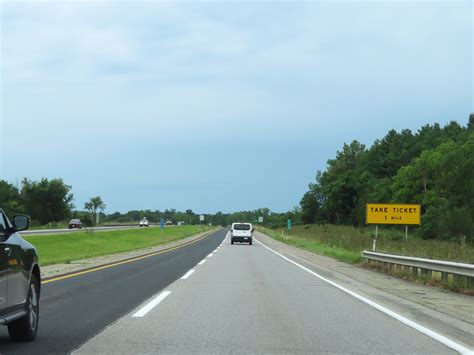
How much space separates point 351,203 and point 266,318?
13678cm

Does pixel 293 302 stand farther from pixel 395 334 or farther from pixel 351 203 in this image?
pixel 351 203

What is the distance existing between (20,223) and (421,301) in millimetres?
8817

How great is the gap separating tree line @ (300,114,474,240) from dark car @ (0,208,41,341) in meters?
51.6

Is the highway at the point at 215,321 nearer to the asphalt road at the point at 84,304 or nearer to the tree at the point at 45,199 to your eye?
the asphalt road at the point at 84,304

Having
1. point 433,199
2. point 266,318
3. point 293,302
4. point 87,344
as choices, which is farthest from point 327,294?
point 433,199

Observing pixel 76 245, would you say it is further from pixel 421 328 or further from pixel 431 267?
pixel 421 328

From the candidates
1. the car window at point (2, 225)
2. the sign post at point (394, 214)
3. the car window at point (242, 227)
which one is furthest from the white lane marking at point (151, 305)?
the car window at point (242, 227)

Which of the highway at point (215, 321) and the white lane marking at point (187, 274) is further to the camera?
the white lane marking at point (187, 274)

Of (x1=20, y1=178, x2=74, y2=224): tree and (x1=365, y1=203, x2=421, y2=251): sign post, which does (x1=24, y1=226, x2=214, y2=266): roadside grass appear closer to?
(x1=365, y1=203, x2=421, y2=251): sign post

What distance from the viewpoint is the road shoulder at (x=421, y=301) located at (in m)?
A: 9.33

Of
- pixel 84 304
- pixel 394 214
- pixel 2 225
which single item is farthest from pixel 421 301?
pixel 394 214

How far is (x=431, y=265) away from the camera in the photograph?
1695 cm

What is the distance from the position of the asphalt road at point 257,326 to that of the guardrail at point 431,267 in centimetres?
315

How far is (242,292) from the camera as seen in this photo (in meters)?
14.2
